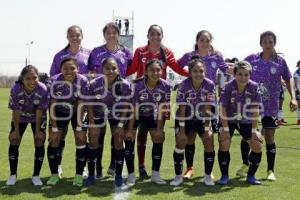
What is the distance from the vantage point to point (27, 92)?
679cm

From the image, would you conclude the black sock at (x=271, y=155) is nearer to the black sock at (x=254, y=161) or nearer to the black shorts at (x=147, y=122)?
the black sock at (x=254, y=161)

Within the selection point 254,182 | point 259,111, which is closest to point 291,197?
point 254,182

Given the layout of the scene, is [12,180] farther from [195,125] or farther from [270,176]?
[270,176]

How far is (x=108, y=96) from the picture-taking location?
694 cm

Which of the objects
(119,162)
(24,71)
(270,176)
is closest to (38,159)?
(119,162)

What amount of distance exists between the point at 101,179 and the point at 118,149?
2.30 feet

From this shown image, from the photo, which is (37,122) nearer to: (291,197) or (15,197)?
(15,197)

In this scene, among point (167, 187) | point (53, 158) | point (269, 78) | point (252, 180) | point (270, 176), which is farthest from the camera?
point (269, 78)

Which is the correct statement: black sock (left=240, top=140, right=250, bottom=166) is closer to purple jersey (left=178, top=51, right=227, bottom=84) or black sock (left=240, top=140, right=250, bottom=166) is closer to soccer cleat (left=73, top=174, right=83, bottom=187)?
purple jersey (left=178, top=51, right=227, bottom=84)

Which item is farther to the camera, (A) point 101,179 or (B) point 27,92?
(A) point 101,179

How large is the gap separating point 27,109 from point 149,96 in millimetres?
1785

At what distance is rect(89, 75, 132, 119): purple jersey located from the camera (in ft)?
22.7

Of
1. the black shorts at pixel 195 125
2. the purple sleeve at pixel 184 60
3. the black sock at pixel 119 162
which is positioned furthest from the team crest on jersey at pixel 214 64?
the black sock at pixel 119 162

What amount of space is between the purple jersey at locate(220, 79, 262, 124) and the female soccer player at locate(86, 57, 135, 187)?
1.46 metres
